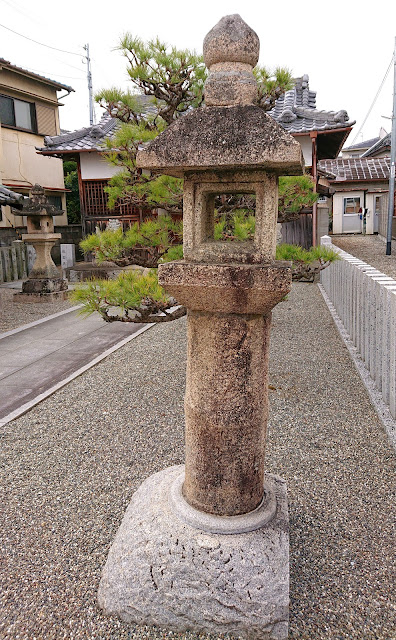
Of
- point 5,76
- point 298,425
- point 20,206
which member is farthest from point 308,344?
point 5,76

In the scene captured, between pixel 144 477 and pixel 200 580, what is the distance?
155cm

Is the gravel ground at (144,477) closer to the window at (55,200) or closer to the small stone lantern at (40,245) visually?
the small stone lantern at (40,245)

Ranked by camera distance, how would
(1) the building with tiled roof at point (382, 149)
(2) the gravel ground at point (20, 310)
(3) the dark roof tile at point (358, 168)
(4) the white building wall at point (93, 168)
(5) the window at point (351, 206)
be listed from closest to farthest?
(2) the gravel ground at point (20, 310)
(4) the white building wall at point (93, 168)
(3) the dark roof tile at point (358, 168)
(5) the window at point (351, 206)
(1) the building with tiled roof at point (382, 149)

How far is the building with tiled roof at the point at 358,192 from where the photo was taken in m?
25.8

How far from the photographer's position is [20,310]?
37.6 feet

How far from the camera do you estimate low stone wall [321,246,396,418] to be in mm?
5004

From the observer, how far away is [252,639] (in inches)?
96.5

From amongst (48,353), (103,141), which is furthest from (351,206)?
(48,353)

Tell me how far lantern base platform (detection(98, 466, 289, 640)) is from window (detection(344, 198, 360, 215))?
2661cm

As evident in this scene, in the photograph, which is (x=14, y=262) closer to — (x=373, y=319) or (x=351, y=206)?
(x=373, y=319)

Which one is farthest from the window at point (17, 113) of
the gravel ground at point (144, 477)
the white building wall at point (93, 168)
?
the gravel ground at point (144, 477)

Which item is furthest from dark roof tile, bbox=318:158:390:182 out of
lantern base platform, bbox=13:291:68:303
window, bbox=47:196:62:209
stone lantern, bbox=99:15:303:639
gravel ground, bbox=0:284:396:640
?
stone lantern, bbox=99:15:303:639

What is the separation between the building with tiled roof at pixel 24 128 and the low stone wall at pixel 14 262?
1532mm

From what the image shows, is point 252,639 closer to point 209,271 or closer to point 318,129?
point 209,271
